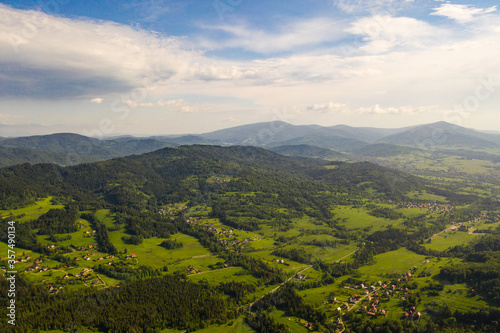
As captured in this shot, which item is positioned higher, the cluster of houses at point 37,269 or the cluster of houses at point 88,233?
the cluster of houses at point 88,233

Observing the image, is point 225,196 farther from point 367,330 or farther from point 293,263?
point 367,330

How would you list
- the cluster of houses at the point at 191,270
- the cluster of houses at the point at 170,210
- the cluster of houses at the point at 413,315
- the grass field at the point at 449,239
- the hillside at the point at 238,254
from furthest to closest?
the cluster of houses at the point at 170,210, the grass field at the point at 449,239, the cluster of houses at the point at 191,270, the hillside at the point at 238,254, the cluster of houses at the point at 413,315

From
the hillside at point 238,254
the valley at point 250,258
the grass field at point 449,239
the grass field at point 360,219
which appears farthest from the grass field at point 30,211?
the grass field at point 449,239

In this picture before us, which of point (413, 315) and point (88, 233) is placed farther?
point (88, 233)

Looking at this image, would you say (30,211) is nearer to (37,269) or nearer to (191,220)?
(37,269)

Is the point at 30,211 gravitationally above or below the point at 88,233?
above

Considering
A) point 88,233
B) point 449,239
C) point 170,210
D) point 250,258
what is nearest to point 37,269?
point 88,233

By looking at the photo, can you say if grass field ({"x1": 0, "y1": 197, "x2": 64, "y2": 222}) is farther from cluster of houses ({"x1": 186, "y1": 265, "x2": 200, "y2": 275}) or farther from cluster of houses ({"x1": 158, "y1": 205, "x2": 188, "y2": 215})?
cluster of houses ({"x1": 186, "y1": 265, "x2": 200, "y2": 275})

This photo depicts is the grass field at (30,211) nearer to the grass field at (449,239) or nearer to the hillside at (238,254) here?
the hillside at (238,254)

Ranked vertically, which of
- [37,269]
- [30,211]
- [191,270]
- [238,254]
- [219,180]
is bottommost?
[238,254]

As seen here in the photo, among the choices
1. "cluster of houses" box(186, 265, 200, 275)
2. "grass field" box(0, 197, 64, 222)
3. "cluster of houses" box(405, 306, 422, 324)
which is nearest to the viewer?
"cluster of houses" box(405, 306, 422, 324)

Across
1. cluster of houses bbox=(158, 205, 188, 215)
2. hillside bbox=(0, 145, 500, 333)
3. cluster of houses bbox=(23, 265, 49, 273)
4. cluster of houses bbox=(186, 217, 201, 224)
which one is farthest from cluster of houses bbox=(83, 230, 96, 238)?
cluster of houses bbox=(158, 205, 188, 215)
